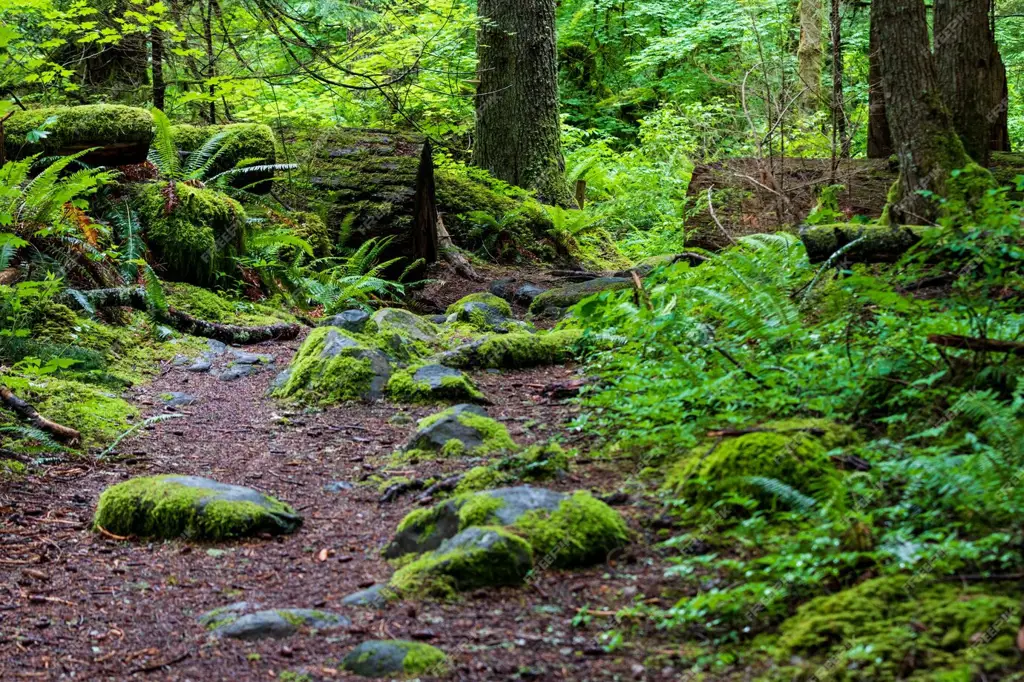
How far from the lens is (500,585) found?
3430 mm

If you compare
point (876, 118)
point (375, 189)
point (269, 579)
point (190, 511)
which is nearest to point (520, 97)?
point (375, 189)

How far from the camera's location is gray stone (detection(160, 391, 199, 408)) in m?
6.57

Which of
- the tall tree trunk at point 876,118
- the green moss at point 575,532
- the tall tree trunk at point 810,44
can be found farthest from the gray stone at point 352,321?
the tall tree trunk at point 810,44

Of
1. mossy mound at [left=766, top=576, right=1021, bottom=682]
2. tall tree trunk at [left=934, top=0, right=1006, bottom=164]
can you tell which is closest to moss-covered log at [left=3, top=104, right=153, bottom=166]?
tall tree trunk at [left=934, top=0, right=1006, bottom=164]

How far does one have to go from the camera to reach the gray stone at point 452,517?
378 centimetres

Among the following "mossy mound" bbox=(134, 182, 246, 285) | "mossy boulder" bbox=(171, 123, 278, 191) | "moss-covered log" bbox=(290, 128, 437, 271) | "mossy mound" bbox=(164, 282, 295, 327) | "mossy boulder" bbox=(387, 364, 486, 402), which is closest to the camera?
→ "mossy boulder" bbox=(387, 364, 486, 402)

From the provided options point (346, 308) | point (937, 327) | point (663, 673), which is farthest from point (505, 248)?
point (663, 673)

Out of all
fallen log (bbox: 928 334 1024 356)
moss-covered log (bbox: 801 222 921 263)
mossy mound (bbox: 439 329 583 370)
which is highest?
moss-covered log (bbox: 801 222 921 263)

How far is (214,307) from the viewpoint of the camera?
8.70m

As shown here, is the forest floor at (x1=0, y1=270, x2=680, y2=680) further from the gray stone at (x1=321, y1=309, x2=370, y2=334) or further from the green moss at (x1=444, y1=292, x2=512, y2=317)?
the green moss at (x1=444, y1=292, x2=512, y2=317)

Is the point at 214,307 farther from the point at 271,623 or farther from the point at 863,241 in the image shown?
the point at 863,241

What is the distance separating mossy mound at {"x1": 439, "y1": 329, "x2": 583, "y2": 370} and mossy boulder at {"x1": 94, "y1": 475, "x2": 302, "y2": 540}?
9.46 feet

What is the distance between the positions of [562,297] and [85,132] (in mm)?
5127

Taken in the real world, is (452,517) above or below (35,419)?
below
